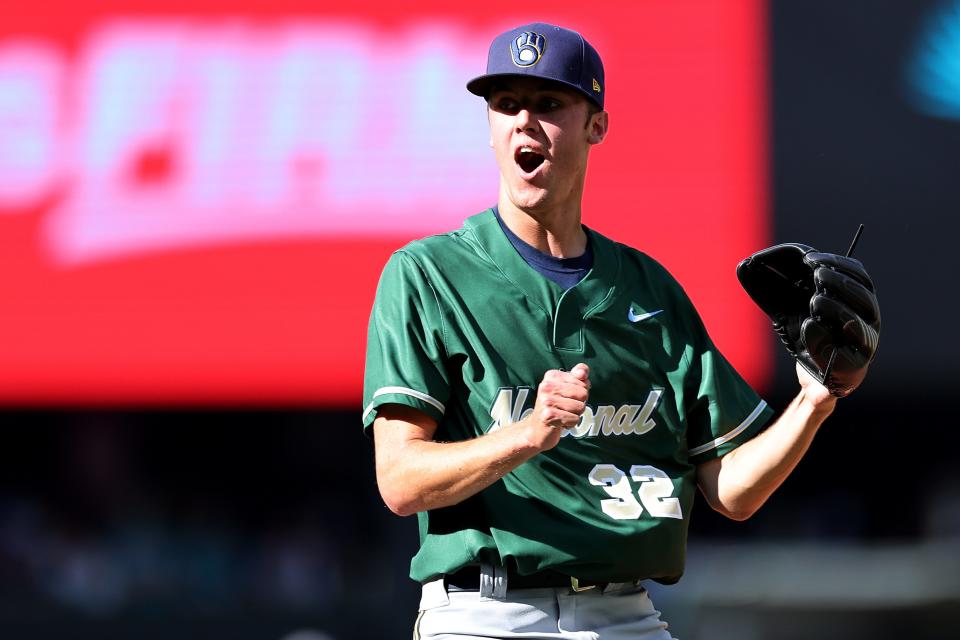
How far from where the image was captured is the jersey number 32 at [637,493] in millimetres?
2094

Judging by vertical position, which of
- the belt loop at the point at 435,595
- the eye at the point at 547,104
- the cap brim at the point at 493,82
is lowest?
the belt loop at the point at 435,595

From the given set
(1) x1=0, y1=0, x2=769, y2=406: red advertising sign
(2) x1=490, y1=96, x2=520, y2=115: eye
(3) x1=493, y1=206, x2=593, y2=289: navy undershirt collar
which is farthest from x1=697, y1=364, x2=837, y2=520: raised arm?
(1) x1=0, y1=0, x2=769, y2=406: red advertising sign

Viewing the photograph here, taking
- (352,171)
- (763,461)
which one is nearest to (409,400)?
(763,461)

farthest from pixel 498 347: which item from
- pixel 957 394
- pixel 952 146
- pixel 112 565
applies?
pixel 957 394

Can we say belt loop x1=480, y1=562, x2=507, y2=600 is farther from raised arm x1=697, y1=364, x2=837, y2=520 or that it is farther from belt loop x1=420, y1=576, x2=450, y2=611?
raised arm x1=697, y1=364, x2=837, y2=520

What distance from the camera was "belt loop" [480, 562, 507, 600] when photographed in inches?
80.0

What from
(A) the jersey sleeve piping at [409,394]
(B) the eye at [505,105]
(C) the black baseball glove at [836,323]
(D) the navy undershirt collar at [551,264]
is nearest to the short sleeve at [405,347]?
(A) the jersey sleeve piping at [409,394]

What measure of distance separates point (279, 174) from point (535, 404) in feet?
12.1

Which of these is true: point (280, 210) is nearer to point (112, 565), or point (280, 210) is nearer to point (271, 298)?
point (271, 298)

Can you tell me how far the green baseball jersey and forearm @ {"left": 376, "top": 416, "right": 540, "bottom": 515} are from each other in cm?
10

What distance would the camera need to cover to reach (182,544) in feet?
23.6

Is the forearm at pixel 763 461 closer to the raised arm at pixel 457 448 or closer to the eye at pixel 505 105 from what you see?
the raised arm at pixel 457 448

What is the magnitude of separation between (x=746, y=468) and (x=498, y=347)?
1.65ft

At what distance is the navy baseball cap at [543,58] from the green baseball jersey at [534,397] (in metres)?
0.27
